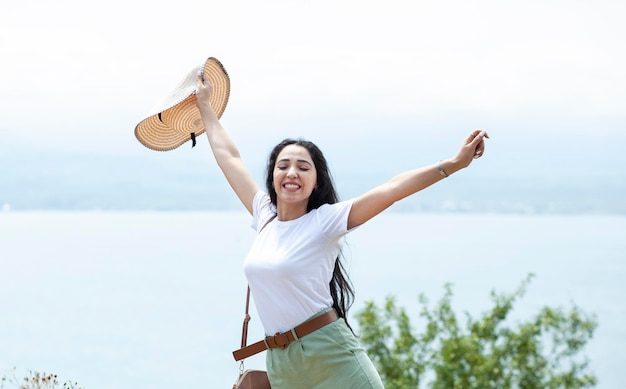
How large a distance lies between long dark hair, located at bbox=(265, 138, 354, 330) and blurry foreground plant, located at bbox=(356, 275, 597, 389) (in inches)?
159

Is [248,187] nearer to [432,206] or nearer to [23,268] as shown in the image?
[23,268]

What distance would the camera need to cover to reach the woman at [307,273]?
83.4 inches

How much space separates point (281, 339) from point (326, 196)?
418mm

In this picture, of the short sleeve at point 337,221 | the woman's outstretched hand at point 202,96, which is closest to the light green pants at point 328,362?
the short sleeve at point 337,221

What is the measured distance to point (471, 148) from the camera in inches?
78.7

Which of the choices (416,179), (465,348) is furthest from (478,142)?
(465,348)

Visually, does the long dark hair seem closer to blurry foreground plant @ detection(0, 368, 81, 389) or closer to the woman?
the woman

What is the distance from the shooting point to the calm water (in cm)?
989

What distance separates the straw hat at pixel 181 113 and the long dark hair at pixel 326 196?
0.42m

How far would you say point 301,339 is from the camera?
2.15 m

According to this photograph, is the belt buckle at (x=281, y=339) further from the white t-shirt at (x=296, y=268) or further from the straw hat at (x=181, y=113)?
the straw hat at (x=181, y=113)

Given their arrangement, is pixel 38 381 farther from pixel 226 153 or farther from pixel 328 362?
pixel 328 362

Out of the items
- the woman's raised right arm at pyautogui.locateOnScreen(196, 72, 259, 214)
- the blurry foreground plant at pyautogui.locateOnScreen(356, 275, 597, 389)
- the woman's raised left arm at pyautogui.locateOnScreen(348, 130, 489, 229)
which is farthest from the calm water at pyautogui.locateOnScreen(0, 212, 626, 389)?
the woman's raised left arm at pyautogui.locateOnScreen(348, 130, 489, 229)

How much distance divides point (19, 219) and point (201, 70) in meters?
24.3
